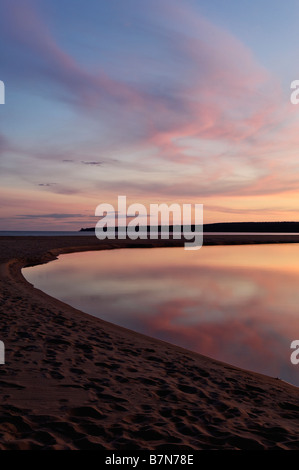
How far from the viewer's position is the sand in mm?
4547

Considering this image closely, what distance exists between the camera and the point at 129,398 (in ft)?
18.8

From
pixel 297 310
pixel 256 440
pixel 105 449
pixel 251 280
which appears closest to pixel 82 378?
pixel 105 449

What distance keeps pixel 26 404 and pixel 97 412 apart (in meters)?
1.10

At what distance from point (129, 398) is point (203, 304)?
10451mm

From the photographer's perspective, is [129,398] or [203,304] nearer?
[129,398]

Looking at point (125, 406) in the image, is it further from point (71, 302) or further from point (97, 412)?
point (71, 302)

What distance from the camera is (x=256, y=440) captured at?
4.64 meters

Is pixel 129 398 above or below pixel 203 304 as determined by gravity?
above
